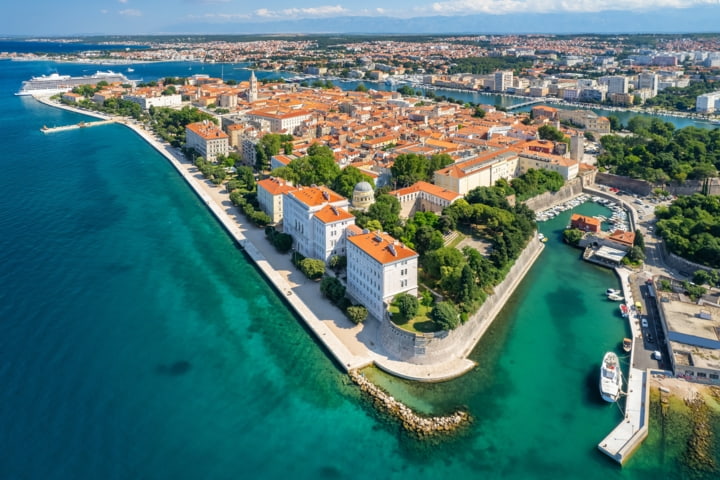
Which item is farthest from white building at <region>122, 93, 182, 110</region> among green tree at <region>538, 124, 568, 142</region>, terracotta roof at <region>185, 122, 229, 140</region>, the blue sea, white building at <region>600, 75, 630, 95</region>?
white building at <region>600, 75, 630, 95</region>

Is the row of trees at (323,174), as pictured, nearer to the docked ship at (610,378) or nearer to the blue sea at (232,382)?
the blue sea at (232,382)

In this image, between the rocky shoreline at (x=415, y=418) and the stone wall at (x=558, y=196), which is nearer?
the rocky shoreline at (x=415, y=418)

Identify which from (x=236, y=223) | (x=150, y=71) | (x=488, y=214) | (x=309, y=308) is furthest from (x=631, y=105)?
(x=150, y=71)

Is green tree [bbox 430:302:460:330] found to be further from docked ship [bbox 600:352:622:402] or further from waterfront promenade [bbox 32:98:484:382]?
docked ship [bbox 600:352:622:402]

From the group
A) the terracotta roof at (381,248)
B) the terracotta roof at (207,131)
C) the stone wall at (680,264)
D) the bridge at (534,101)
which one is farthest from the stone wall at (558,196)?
the bridge at (534,101)

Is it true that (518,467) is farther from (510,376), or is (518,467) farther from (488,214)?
(488,214)
